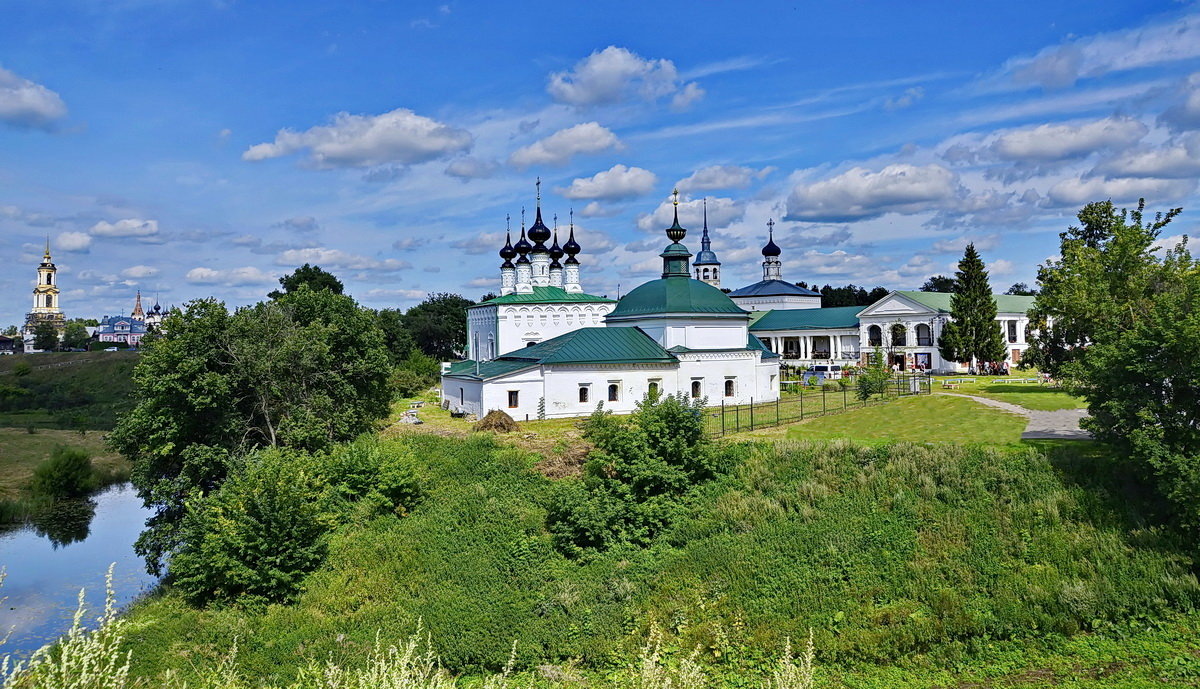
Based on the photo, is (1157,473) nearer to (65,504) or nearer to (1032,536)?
(1032,536)

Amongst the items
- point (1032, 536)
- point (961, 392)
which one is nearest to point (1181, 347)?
point (1032, 536)

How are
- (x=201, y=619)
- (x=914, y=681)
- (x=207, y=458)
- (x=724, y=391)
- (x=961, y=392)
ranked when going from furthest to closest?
(x=724, y=391) → (x=961, y=392) → (x=207, y=458) → (x=201, y=619) → (x=914, y=681)

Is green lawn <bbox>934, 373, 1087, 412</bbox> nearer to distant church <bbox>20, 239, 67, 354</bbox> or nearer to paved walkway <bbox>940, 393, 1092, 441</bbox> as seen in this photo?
paved walkway <bbox>940, 393, 1092, 441</bbox>

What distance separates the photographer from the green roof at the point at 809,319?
56188 mm

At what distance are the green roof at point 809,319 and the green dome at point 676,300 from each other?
2477cm

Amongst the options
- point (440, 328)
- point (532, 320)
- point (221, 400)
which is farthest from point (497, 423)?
point (440, 328)

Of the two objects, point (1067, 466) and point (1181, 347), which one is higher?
point (1181, 347)

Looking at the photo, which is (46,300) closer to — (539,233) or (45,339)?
Result: (45,339)

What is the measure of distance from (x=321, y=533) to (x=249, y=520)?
2.01m

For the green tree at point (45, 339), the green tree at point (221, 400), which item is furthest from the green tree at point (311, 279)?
the green tree at point (45, 339)

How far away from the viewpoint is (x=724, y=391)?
3316 cm

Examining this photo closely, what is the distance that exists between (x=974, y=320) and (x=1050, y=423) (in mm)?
23467

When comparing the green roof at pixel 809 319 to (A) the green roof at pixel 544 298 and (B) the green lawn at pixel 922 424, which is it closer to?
(A) the green roof at pixel 544 298

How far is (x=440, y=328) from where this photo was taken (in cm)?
7162
